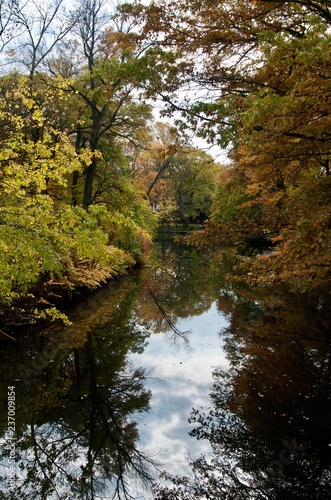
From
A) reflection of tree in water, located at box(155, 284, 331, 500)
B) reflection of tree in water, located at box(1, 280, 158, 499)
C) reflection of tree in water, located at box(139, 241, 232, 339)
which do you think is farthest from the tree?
reflection of tree in water, located at box(139, 241, 232, 339)

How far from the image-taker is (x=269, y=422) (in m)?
4.55

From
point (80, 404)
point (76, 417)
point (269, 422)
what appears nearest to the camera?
point (269, 422)

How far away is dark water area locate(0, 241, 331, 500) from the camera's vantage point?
11.9 ft

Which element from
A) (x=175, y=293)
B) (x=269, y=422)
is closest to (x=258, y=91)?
(x=269, y=422)

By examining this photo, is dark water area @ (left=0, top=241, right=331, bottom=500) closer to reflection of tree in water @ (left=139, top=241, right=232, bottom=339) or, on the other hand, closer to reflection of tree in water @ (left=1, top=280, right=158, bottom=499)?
reflection of tree in water @ (left=1, top=280, right=158, bottom=499)

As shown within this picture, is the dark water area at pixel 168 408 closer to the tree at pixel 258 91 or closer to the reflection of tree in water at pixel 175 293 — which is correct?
the reflection of tree in water at pixel 175 293

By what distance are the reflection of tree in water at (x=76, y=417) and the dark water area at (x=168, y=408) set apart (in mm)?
17

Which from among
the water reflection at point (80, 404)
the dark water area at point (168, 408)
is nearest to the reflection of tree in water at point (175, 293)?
the water reflection at point (80, 404)

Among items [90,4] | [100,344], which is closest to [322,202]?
[100,344]

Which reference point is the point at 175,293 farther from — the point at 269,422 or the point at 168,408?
the point at 269,422

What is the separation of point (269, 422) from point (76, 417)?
2608 mm

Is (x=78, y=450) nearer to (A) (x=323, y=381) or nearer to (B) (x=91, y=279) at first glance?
(A) (x=323, y=381)

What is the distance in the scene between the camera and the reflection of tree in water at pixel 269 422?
11.6ft

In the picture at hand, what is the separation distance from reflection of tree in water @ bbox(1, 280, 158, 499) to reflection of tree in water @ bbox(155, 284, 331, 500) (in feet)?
2.38
